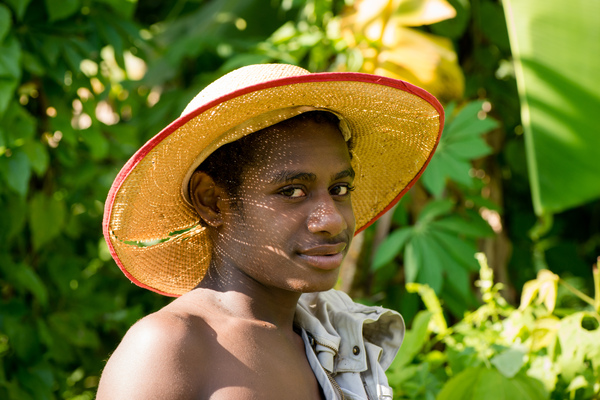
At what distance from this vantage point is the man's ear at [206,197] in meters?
1.29

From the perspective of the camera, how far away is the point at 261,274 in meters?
1.25

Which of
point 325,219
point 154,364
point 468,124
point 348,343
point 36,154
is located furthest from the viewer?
point 468,124

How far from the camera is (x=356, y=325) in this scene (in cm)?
147

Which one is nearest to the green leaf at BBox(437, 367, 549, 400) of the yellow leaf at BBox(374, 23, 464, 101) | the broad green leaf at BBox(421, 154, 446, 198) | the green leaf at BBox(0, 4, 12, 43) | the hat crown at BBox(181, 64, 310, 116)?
the broad green leaf at BBox(421, 154, 446, 198)

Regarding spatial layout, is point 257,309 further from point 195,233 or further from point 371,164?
point 371,164

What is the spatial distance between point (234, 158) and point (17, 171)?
115cm

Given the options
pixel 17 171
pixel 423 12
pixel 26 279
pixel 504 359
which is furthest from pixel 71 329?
pixel 423 12

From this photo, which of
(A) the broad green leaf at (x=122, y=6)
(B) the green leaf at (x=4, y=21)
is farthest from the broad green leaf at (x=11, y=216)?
(A) the broad green leaf at (x=122, y=6)

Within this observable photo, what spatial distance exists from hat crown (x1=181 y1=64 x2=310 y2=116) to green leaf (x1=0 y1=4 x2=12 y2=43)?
108 centimetres

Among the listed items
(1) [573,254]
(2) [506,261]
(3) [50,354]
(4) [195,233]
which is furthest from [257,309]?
(1) [573,254]

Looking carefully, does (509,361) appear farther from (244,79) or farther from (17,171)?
(17,171)

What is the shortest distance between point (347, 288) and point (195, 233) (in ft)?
4.54

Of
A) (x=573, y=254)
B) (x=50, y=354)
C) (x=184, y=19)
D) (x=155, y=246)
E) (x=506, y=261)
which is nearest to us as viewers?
(x=155, y=246)

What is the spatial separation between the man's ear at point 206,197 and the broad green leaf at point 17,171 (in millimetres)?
1016
